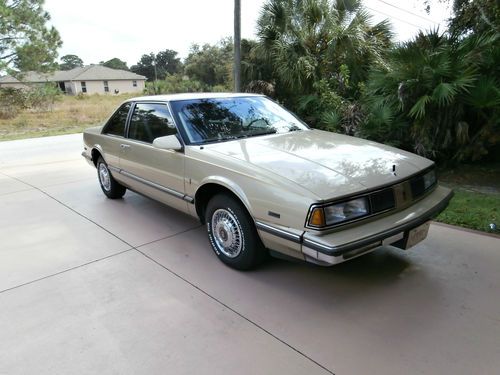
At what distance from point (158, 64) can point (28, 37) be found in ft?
202

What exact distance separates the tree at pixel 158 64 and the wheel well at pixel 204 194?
233ft

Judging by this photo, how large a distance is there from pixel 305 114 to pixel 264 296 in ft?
22.0

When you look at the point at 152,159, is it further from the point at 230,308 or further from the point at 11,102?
the point at 11,102

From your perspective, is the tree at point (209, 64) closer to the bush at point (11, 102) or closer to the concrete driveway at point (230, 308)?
the bush at point (11, 102)

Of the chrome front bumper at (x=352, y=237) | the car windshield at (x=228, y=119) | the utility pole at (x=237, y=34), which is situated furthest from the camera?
the utility pole at (x=237, y=34)

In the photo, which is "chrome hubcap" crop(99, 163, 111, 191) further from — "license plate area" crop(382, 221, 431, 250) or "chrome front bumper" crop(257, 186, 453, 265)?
"license plate area" crop(382, 221, 431, 250)

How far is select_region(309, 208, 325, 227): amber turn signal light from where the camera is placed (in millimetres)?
2588

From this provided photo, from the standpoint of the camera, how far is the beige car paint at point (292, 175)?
269 cm

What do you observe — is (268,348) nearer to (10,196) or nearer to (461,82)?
(461,82)

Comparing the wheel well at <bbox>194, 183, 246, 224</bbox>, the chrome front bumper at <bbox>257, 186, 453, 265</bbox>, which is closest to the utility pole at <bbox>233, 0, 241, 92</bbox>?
the wheel well at <bbox>194, 183, 246, 224</bbox>

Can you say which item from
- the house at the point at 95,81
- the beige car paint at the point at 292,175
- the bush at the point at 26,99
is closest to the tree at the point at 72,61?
the house at the point at 95,81

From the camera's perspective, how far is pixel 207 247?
4.01 metres

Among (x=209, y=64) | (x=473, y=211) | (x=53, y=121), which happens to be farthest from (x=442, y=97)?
(x=209, y=64)

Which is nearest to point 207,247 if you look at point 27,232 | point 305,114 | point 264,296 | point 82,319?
point 264,296
